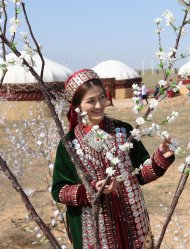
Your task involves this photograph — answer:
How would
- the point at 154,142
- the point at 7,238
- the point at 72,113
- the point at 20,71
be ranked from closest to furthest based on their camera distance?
the point at 72,113, the point at 7,238, the point at 154,142, the point at 20,71

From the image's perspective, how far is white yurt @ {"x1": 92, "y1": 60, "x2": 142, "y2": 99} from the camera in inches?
1112

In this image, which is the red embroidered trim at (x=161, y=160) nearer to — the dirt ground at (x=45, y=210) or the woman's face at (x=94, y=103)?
the woman's face at (x=94, y=103)

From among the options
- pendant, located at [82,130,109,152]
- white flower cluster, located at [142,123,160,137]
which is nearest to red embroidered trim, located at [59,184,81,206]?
pendant, located at [82,130,109,152]

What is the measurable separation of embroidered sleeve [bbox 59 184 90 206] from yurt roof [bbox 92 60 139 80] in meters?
26.7

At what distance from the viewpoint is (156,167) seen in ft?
7.57

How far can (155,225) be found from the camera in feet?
19.8

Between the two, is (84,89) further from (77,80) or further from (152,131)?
(152,131)

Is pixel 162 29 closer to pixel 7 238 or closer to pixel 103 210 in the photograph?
pixel 103 210

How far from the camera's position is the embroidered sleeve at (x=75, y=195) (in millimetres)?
2252

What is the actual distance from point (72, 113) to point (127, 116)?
15.2m

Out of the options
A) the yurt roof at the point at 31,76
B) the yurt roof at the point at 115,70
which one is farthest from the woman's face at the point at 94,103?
the yurt roof at the point at 115,70

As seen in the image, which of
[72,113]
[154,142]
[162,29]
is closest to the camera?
[162,29]

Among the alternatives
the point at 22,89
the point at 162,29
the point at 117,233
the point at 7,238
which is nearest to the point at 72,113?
the point at 117,233

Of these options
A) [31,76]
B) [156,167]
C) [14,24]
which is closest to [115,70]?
[31,76]
